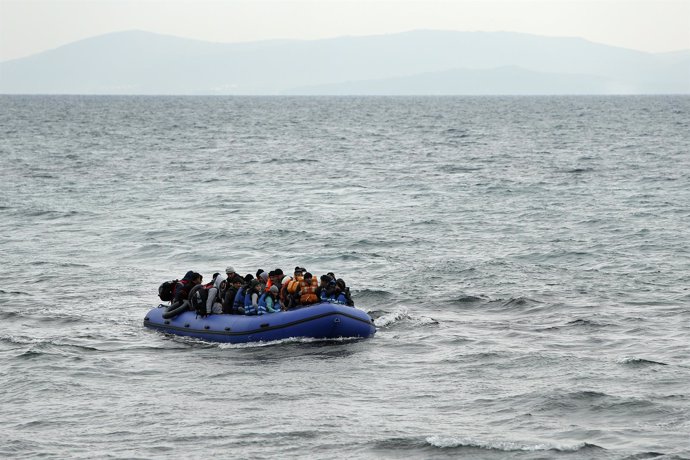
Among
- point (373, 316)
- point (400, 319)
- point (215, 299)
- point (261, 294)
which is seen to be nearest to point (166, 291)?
point (215, 299)

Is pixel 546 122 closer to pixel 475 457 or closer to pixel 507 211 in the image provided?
pixel 507 211

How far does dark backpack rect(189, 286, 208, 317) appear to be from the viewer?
2183cm

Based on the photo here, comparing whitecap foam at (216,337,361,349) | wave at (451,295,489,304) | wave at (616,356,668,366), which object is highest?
whitecap foam at (216,337,361,349)

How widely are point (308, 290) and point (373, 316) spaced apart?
2655 millimetres

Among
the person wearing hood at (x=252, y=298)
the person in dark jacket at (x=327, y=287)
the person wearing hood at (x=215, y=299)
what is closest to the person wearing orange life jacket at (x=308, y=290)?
the person in dark jacket at (x=327, y=287)

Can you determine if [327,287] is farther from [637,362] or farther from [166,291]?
[637,362]

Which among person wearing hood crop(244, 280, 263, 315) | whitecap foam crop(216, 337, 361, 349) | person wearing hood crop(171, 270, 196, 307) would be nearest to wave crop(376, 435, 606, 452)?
whitecap foam crop(216, 337, 361, 349)

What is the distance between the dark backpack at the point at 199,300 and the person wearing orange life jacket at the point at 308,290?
2.05 meters

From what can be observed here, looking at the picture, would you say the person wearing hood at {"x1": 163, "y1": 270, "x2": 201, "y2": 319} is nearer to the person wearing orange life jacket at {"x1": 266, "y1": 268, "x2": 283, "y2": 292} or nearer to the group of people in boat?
the group of people in boat

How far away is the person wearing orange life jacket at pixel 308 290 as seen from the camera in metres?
21.4

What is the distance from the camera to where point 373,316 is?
77.4 feet

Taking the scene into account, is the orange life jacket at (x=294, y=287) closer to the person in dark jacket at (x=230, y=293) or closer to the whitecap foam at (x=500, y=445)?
the person in dark jacket at (x=230, y=293)

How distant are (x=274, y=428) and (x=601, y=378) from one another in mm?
5963

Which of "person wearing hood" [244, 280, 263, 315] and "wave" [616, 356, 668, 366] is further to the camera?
"person wearing hood" [244, 280, 263, 315]
